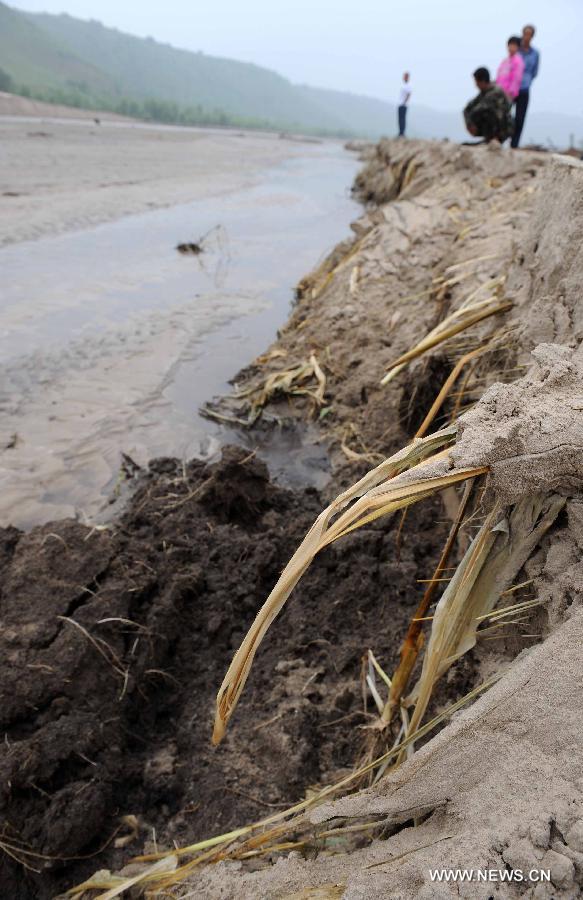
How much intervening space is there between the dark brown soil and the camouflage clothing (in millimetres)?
8941

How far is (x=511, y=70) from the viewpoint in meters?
9.85

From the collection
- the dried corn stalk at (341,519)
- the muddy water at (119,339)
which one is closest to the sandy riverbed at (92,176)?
the muddy water at (119,339)

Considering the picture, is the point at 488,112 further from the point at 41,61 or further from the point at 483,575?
the point at 41,61

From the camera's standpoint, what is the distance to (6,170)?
13609mm

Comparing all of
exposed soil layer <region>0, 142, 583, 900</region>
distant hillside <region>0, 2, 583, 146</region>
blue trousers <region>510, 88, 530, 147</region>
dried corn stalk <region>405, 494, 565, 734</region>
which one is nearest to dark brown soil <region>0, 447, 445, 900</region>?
exposed soil layer <region>0, 142, 583, 900</region>

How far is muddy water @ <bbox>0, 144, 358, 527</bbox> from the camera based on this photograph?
4055mm

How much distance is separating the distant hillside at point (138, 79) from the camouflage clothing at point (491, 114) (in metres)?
51.0

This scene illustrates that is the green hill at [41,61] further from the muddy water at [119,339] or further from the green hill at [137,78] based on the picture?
the muddy water at [119,339]

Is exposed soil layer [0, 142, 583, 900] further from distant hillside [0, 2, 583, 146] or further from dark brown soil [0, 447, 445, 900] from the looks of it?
distant hillside [0, 2, 583, 146]

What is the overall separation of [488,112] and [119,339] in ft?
24.3

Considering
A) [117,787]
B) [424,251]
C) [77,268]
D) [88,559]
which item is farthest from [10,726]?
[77,268]

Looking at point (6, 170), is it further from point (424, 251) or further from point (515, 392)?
point (515, 392)

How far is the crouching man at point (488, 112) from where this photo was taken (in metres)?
9.30

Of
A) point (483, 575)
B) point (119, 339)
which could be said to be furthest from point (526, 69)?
point (483, 575)
